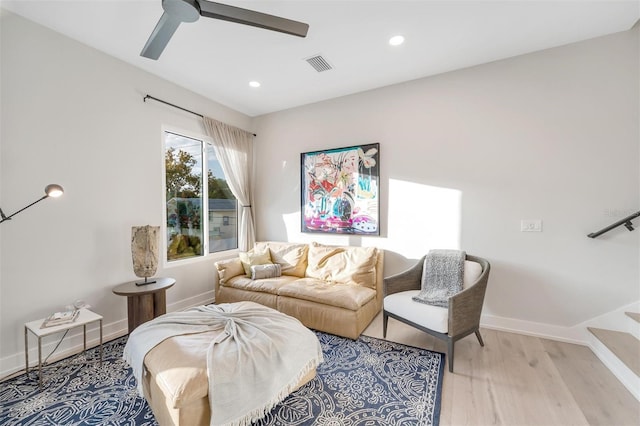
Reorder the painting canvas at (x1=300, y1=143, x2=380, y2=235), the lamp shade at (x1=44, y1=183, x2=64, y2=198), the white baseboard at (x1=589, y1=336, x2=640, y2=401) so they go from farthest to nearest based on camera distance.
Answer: the painting canvas at (x1=300, y1=143, x2=380, y2=235) → the lamp shade at (x1=44, y1=183, x2=64, y2=198) → the white baseboard at (x1=589, y1=336, x2=640, y2=401)

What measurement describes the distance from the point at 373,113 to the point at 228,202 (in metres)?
2.51

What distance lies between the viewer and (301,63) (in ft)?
9.52

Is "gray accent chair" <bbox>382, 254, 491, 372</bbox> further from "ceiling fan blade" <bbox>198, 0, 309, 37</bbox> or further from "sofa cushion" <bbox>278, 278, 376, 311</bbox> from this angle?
"ceiling fan blade" <bbox>198, 0, 309, 37</bbox>

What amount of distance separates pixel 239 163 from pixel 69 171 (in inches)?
80.2

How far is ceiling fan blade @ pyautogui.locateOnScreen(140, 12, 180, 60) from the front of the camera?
1765 mm

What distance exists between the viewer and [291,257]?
3629 millimetres

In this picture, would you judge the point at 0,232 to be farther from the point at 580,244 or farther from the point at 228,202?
the point at 580,244

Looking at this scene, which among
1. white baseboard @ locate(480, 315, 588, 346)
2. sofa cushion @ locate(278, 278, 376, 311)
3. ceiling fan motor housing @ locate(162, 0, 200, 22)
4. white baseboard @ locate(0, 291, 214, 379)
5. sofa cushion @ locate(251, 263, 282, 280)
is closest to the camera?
ceiling fan motor housing @ locate(162, 0, 200, 22)

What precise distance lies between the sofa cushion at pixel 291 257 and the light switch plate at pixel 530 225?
8.14 ft

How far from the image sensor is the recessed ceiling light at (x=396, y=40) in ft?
8.11

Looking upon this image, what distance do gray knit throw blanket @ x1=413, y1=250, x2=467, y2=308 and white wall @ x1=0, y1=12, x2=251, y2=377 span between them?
311cm

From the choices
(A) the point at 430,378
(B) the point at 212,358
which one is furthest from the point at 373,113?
(B) the point at 212,358

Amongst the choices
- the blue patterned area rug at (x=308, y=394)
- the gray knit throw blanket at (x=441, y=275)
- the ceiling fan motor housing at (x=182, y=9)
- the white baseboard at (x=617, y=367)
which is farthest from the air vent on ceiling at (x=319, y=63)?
the white baseboard at (x=617, y=367)

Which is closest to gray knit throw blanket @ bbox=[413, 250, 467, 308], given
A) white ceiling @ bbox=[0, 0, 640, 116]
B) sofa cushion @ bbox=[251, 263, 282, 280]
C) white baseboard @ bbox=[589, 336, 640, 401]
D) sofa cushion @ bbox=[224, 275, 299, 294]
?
white baseboard @ bbox=[589, 336, 640, 401]
